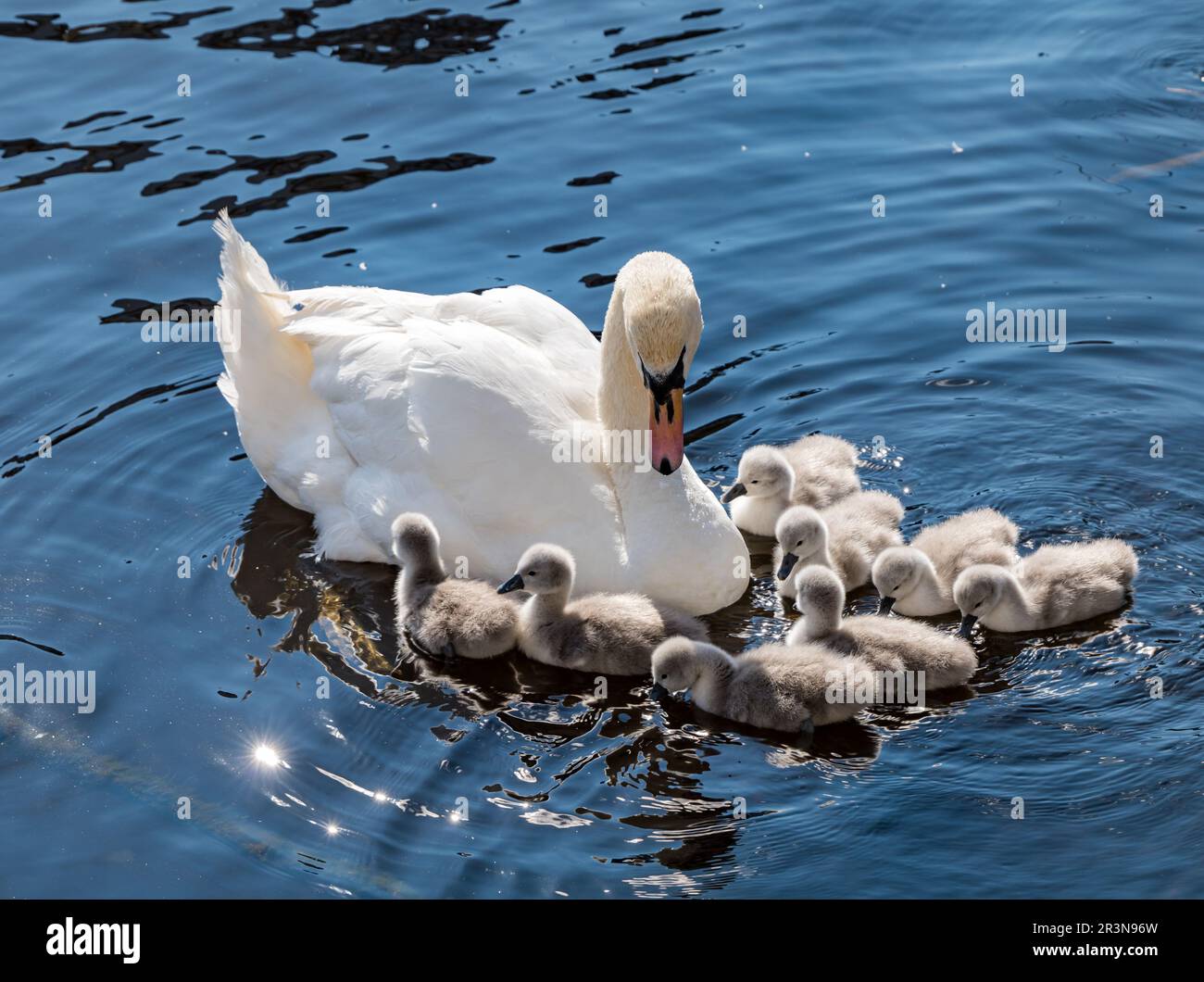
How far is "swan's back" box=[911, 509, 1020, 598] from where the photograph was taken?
9.04 m

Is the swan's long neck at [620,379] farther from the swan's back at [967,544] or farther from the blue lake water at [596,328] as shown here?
the swan's back at [967,544]

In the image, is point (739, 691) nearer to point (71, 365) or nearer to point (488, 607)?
point (488, 607)

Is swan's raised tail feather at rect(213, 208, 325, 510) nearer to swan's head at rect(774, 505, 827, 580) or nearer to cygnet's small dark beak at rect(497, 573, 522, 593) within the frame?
cygnet's small dark beak at rect(497, 573, 522, 593)

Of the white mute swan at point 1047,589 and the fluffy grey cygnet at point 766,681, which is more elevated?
the white mute swan at point 1047,589

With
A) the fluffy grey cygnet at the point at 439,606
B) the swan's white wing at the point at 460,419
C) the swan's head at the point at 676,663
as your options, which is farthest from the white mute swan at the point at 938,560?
the fluffy grey cygnet at the point at 439,606

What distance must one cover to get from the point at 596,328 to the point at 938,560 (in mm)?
3963

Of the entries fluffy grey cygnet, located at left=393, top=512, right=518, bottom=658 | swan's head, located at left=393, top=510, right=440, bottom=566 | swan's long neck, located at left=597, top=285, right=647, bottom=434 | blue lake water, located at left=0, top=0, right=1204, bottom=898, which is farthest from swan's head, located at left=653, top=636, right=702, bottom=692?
swan's head, located at left=393, top=510, right=440, bottom=566

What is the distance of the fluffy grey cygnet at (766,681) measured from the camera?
820 cm

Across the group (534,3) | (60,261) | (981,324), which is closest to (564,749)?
(981,324)

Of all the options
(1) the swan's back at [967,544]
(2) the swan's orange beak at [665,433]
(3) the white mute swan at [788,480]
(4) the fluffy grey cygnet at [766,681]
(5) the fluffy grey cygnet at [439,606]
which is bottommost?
(4) the fluffy grey cygnet at [766,681]

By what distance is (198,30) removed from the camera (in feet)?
55.6

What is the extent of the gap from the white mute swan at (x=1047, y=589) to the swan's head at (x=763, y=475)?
1.43m

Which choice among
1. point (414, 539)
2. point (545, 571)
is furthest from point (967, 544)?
point (414, 539)

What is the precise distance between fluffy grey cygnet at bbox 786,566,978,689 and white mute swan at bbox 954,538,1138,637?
302 millimetres
